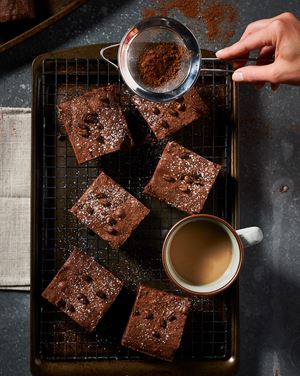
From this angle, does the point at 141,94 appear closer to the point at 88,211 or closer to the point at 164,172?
Result: the point at 164,172

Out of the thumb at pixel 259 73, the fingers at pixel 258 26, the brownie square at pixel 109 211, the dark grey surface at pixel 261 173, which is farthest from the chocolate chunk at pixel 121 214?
the fingers at pixel 258 26

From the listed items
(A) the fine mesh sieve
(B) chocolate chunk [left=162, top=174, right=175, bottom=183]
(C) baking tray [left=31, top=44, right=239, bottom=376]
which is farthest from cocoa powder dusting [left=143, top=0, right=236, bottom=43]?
(B) chocolate chunk [left=162, top=174, right=175, bottom=183]

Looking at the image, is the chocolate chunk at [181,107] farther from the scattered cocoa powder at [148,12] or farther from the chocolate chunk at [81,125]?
the scattered cocoa powder at [148,12]

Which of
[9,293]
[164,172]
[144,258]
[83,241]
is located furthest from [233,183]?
[9,293]

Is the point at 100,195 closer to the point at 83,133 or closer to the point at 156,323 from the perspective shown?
the point at 83,133

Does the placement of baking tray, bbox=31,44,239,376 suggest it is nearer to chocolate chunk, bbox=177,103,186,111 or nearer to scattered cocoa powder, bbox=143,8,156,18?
chocolate chunk, bbox=177,103,186,111
